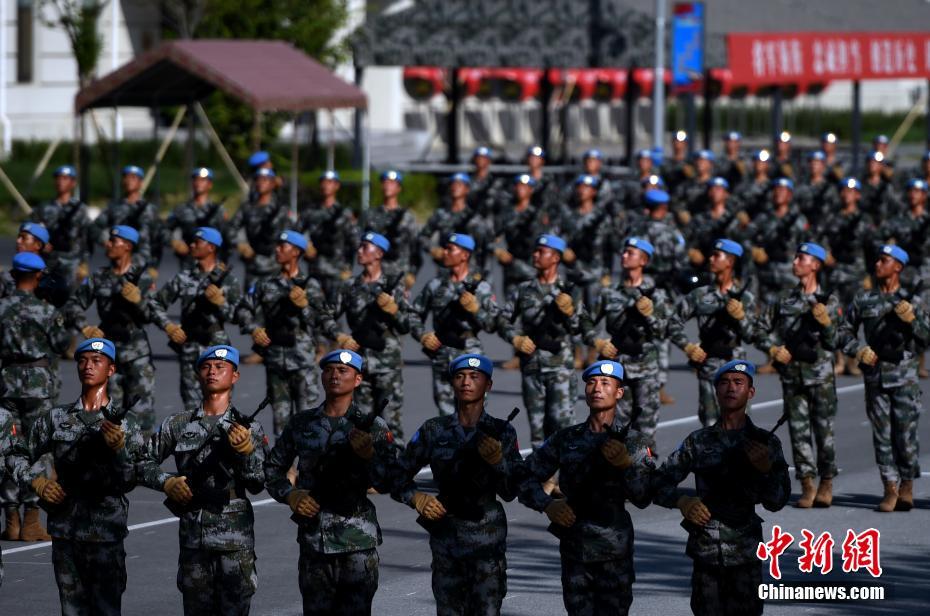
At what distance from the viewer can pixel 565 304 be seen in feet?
49.5

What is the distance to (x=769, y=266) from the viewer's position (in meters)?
22.0

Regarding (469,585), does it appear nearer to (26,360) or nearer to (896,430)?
(26,360)

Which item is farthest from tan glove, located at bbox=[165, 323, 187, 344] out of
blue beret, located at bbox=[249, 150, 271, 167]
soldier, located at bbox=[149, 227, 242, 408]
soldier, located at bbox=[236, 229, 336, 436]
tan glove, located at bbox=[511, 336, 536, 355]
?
blue beret, located at bbox=[249, 150, 271, 167]

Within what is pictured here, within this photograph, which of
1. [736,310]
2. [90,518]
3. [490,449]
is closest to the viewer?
[490,449]

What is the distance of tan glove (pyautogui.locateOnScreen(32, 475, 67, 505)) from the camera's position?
950 centimetres

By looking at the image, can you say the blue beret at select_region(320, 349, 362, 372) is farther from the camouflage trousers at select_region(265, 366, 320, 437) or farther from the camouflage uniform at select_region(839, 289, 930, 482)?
the camouflage uniform at select_region(839, 289, 930, 482)

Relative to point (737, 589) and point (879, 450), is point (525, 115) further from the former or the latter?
point (737, 589)

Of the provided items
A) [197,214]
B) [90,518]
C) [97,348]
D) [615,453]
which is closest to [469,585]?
[615,453]

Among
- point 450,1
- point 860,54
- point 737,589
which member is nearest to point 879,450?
point 737,589

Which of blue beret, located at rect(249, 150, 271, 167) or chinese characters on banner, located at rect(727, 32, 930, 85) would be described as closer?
blue beret, located at rect(249, 150, 271, 167)

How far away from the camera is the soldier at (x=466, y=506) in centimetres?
937

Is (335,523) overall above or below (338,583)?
above

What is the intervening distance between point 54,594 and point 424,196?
25.4 meters

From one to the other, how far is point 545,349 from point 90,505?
238 inches
